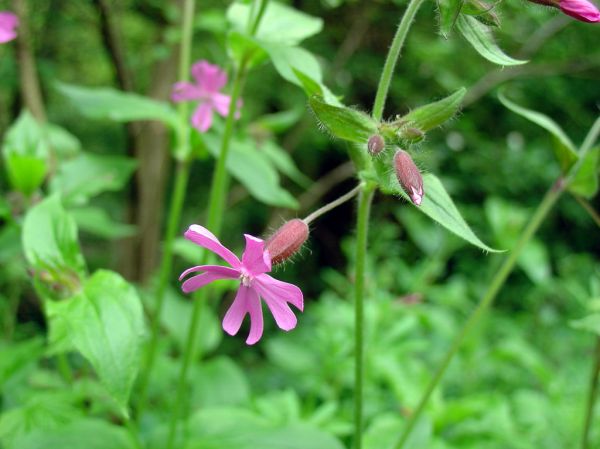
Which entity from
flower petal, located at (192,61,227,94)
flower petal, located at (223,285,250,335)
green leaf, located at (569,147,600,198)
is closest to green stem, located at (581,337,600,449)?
green leaf, located at (569,147,600,198)

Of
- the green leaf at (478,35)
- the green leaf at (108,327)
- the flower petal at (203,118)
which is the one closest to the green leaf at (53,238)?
the green leaf at (108,327)

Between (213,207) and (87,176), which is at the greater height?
(213,207)

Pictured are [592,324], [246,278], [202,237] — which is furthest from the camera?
[592,324]

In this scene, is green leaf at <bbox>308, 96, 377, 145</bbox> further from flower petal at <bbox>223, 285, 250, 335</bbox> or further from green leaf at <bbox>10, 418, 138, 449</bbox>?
green leaf at <bbox>10, 418, 138, 449</bbox>

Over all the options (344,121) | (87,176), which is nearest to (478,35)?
(344,121)

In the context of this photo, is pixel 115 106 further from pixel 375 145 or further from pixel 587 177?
pixel 587 177

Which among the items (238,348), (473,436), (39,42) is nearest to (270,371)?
(238,348)

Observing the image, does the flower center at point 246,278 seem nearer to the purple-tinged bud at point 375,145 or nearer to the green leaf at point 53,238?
the purple-tinged bud at point 375,145
